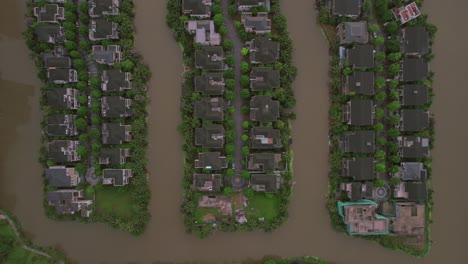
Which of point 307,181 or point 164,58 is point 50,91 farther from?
point 307,181

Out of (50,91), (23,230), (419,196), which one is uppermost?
(50,91)

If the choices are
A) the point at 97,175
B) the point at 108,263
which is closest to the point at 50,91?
the point at 97,175

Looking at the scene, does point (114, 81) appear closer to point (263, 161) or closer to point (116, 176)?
point (116, 176)

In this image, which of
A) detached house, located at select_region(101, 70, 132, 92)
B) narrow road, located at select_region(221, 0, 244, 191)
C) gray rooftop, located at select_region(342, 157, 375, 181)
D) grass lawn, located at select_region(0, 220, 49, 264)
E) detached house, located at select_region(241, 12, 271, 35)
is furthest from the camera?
narrow road, located at select_region(221, 0, 244, 191)

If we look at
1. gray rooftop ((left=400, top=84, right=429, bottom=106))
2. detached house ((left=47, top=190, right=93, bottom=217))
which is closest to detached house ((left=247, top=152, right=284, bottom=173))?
gray rooftop ((left=400, top=84, right=429, bottom=106))

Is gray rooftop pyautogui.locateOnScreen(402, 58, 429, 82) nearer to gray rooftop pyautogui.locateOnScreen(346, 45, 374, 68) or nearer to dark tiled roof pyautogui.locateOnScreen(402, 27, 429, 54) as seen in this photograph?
dark tiled roof pyautogui.locateOnScreen(402, 27, 429, 54)

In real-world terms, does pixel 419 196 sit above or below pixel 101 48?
below
